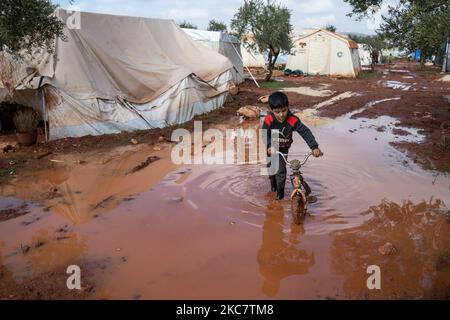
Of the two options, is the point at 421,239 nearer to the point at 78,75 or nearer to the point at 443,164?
the point at 443,164

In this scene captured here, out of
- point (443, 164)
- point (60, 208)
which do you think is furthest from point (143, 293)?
point (443, 164)

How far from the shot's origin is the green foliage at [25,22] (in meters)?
6.79

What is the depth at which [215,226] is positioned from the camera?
5.21 m

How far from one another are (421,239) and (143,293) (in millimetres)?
3321

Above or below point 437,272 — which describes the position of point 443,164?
above

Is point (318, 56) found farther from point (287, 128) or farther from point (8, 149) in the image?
point (287, 128)

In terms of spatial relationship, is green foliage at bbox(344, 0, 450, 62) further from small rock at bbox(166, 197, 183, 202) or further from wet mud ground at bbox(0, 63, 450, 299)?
small rock at bbox(166, 197, 183, 202)

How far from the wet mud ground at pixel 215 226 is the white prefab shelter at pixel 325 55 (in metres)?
22.8

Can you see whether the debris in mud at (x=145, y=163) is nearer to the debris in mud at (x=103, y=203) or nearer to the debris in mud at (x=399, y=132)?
the debris in mud at (x=103, y=203)

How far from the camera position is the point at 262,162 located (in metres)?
8.18

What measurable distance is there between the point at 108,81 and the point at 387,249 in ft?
29.4

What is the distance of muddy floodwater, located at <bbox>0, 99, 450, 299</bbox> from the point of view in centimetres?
390

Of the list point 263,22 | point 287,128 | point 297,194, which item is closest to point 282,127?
point 287,128

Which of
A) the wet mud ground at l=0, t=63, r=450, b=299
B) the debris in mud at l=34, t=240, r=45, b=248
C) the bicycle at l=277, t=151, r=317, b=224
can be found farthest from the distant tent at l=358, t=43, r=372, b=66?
the debris in mud at l=34, t=240, r=45, b=248
